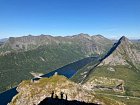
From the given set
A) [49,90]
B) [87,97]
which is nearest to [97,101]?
[87,97]

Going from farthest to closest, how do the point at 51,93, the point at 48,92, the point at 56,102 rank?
the point at 48,92 → the point at 51,93 → the point at 56,102

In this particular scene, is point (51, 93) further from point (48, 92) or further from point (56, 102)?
point (56, 102)

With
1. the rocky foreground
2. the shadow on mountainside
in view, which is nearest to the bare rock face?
the rocky foreground

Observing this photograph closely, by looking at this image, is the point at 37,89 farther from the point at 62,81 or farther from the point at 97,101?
the point at 97,101

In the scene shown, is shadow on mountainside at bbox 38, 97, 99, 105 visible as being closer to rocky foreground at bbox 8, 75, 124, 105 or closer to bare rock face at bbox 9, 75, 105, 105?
rocky foreground at bbox 8, 75, 124, 105

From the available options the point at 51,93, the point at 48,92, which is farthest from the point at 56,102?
the point at 48,92

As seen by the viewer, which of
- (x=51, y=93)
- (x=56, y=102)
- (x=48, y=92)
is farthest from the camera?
(x=48, y=92)

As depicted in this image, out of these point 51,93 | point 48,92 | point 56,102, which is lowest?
point 56,102
